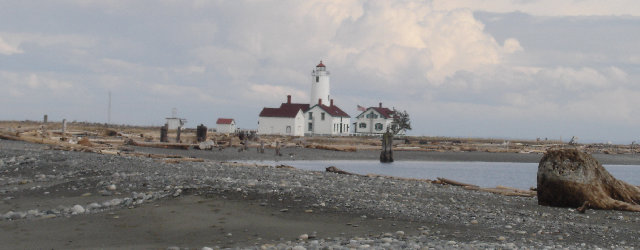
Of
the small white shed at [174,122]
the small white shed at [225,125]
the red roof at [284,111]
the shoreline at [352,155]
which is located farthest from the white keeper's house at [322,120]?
the shoreline at [352,155]

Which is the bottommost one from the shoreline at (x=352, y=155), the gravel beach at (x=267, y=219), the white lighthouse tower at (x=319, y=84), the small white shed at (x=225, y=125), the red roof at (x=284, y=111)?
the gravel beach at (x=267, y=219)

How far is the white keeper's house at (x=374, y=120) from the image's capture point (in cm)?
9894

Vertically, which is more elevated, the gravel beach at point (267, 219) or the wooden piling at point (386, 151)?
the wooden piling at point (386, 151)

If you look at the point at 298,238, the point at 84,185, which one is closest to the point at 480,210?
the point at 298,238

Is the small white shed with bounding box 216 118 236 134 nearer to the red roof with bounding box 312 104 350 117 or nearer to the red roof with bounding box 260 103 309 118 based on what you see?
the red roof with bounding box 260 103 309 118

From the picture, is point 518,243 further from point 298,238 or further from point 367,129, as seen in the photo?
point 367,129

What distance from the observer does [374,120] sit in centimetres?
10000

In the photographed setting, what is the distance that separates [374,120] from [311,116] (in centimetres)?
1160

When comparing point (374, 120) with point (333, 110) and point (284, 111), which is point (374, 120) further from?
point (284, 111)

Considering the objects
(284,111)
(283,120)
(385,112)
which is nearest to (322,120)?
(284,111)

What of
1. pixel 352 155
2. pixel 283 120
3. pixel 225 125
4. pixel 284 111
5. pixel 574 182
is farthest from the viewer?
pixel 225 125

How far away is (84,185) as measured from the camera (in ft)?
47.8

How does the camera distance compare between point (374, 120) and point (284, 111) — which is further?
point (374, 120)

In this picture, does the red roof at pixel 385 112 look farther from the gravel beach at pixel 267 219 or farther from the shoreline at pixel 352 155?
the gravel beach at pixel 267 219
